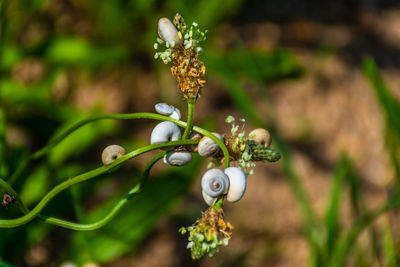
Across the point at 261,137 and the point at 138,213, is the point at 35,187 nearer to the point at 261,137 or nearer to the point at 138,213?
the point at 138,213

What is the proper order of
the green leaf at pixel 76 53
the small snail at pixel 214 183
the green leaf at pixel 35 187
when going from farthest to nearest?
the green leaf at pixel 76 53 → the green leaf at pixel 35 187 → the small snail at pixel 214 183

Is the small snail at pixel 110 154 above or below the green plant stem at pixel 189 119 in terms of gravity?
below

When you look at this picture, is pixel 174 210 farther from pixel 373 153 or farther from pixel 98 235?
pixel 373 153

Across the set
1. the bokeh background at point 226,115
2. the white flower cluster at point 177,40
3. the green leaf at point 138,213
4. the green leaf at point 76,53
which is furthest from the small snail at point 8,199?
the green leaf at point 76,53

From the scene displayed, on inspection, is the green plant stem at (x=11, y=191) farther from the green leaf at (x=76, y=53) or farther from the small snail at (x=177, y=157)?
the green leaf at (x=76, y=53)

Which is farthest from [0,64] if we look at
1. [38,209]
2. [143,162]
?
[38,209]

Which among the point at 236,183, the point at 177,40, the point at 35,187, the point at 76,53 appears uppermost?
the point at 76,53

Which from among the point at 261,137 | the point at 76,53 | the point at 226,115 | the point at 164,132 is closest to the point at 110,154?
the point at 164,132
